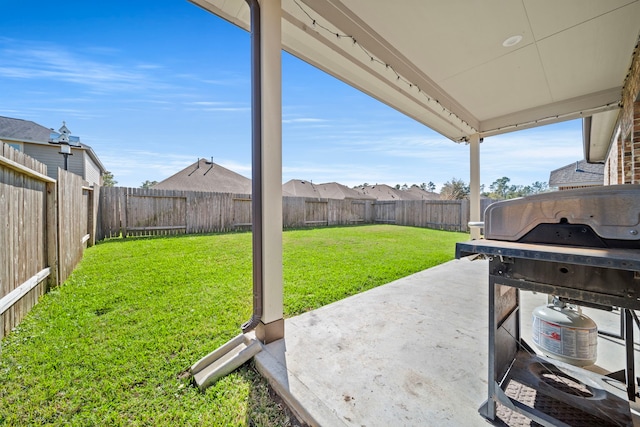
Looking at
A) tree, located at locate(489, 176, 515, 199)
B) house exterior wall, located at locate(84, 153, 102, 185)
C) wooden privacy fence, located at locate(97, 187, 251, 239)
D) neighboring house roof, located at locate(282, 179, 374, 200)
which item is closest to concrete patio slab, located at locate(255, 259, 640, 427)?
wooden privacy fence, located at locate(97, 187, 251, 239)

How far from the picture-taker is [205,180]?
41.9 feet

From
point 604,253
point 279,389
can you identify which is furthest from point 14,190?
point 604,253

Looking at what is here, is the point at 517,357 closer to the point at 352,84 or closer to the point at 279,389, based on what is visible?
the point at 279,389

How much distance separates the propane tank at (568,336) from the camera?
1.28m

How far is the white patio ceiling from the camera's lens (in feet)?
7.15

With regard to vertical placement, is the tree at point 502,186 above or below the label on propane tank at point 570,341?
above

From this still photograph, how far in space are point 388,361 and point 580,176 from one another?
14.0 metres

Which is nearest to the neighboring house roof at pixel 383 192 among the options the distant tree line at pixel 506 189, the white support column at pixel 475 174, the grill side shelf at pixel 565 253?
the distant tree line at pixel 506 189

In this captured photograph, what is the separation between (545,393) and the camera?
1.33 m

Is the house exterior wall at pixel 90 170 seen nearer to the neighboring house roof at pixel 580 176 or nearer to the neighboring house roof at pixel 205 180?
the neighboring house roof at pixel 205 180

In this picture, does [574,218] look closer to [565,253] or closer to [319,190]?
[565,253]

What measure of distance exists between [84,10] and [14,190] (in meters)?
2.99

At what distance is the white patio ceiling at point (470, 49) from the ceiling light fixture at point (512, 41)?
38mm

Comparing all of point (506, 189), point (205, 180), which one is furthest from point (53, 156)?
point (506, 189)
